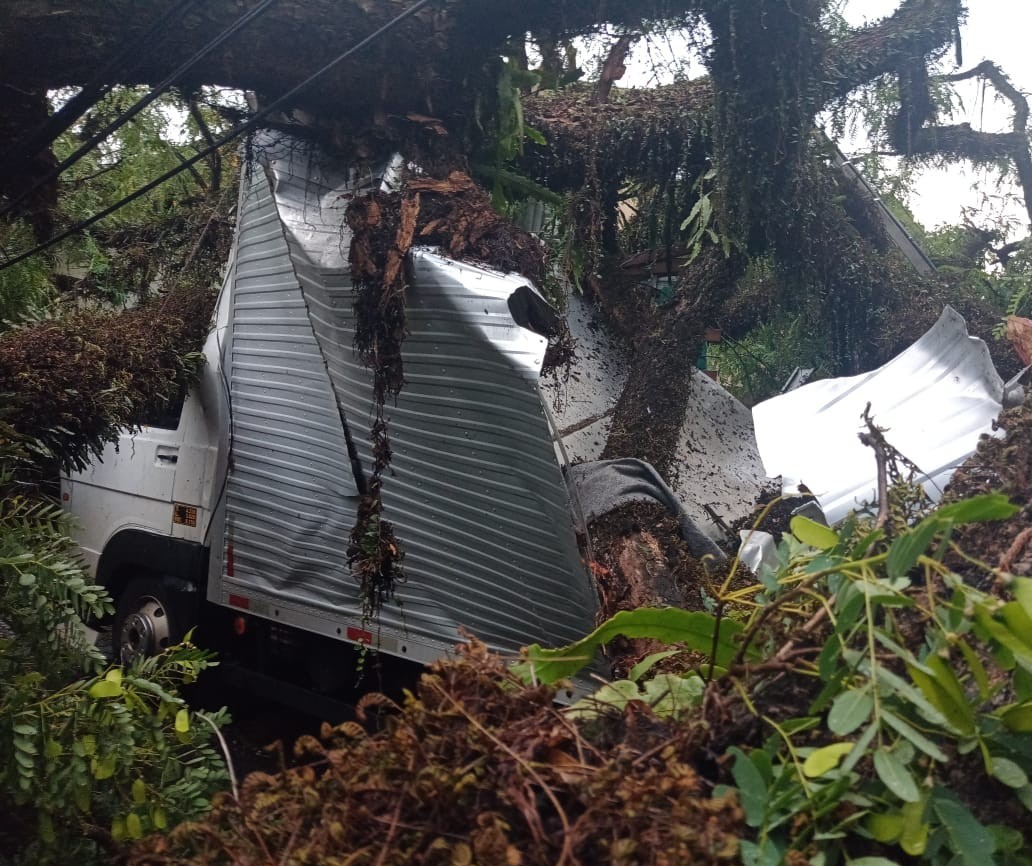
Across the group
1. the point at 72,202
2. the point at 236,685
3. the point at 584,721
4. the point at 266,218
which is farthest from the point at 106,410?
the point at 584,721

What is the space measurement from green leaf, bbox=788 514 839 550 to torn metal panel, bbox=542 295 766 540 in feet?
12.2

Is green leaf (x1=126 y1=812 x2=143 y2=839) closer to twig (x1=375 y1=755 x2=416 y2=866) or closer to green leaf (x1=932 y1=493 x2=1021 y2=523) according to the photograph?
twig (x1=375 y1=755 x2=416 y2=866)

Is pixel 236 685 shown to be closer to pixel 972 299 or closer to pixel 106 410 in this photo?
pixel 106 410

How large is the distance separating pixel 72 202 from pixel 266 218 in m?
2.14

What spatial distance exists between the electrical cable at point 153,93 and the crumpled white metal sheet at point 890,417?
9.79 feet

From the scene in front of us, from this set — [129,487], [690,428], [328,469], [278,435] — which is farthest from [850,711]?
[690,428]

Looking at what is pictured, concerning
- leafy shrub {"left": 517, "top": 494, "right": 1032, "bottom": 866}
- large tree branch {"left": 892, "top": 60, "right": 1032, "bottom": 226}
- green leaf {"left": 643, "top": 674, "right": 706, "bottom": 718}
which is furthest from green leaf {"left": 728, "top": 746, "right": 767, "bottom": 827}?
large tree branch {"left": 892, "top": 60, "right": 1032, "bottom": 226}

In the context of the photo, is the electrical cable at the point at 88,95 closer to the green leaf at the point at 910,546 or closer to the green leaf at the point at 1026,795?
the green leaf at the point at 910,546

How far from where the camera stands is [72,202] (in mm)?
5668

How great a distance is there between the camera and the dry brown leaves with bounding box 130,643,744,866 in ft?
3.60

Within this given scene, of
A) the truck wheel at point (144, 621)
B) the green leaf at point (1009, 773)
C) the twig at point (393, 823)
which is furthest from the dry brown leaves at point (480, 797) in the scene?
the truck wheel at point (144, 621)

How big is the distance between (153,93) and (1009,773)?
4139mm

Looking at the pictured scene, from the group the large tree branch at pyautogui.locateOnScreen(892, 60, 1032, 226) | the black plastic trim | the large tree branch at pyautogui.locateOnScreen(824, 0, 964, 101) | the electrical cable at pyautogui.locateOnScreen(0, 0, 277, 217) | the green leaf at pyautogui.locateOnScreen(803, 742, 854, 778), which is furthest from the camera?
the large tree branch at pyautogui.locateOnScreen(892, 60, 1032, 226)

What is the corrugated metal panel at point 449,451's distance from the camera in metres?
3.52
